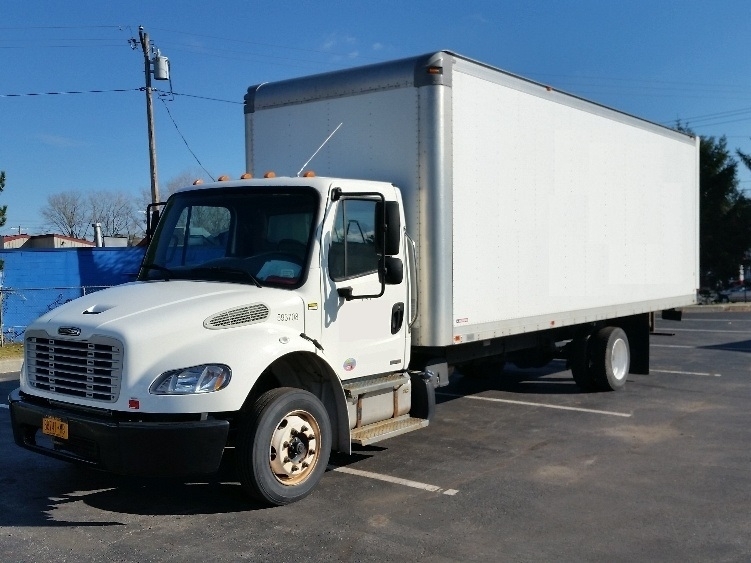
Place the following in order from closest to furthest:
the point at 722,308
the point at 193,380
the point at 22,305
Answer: the point at 193,380
the point at 22,305
the point at 722,308

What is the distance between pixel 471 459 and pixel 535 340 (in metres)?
2.93

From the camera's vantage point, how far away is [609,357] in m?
10.9

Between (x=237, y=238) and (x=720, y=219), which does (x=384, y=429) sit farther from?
(x=720, y=219)

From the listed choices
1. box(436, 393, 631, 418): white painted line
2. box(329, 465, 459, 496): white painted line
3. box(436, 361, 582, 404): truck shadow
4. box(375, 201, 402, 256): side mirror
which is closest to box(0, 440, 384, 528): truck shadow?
box(329, 465, 459, 496): white painted line

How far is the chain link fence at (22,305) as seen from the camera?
65.2 feet

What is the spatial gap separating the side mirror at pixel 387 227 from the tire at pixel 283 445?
4.46 feet

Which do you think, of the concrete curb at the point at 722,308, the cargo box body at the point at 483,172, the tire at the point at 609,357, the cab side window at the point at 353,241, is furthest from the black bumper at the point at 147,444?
the concrete curb at the point at 722,308

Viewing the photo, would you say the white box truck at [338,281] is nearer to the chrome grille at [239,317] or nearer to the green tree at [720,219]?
the chrome grille at [239,317]

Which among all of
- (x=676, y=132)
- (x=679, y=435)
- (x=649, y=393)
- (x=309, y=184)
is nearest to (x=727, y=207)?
(x=676, y=132)

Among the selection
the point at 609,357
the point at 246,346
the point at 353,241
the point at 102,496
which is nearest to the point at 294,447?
the point at 246,346

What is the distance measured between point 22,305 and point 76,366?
642 inches

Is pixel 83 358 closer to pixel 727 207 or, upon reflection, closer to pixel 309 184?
pixel 309 184

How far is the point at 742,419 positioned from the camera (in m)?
9.32

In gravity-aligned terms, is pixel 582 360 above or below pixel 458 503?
above
